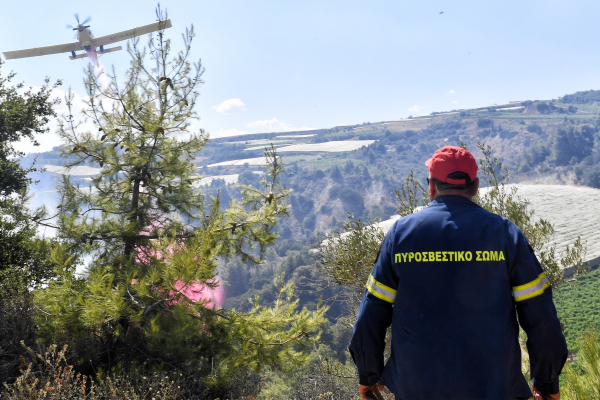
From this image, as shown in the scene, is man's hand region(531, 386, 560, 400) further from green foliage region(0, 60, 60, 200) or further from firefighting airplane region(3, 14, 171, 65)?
firefighting airplane region(3, 14, 171, 65)

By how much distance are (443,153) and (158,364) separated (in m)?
5.42

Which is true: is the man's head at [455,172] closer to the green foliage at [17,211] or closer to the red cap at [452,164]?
the red cap at [452,164]

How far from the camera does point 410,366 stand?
1.84 metres

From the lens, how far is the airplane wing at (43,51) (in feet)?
69.7

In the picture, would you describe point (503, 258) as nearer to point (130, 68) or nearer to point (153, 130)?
point (153, 130)

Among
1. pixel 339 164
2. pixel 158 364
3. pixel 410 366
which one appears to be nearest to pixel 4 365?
pixel 158 364

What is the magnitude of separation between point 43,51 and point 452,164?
27089 mm

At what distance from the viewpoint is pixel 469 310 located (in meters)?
1.75

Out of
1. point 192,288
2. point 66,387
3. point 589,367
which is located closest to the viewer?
point 589,367

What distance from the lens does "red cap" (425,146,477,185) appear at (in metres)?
2.01

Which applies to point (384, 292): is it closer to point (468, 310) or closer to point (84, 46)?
point (468, 310)

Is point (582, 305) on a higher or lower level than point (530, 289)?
lower

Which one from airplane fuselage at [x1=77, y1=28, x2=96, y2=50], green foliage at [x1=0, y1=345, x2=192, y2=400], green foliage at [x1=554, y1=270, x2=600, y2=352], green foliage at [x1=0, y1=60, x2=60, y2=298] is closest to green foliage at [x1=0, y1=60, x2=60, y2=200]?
green foliage at [x1=0, y1=60, x2=60, y2=298]

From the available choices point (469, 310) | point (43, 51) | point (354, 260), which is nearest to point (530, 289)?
point (469, 310)
